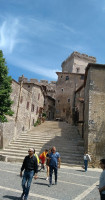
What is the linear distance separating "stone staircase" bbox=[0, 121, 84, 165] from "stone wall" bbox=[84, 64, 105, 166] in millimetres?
1765

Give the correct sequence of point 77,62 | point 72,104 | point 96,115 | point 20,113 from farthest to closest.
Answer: point 77,62 < point 72,104 < point 20,113 < point 96,115

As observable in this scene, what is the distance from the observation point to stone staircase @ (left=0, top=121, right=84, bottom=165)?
15767mm

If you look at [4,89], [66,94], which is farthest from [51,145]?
[66,94]

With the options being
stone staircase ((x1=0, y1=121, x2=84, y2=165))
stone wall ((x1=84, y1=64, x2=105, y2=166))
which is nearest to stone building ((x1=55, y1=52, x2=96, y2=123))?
stone staircase ((x1=0, y1=121, x2=84, y2=165))

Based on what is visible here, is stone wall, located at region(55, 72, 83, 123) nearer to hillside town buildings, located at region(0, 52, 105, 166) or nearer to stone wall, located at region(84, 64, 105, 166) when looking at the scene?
hillside town buildings, located at region(0, 52, 105, 166)

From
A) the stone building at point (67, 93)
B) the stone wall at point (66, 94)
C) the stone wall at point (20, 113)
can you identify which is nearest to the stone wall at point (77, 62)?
the stone building at point (67, 93)

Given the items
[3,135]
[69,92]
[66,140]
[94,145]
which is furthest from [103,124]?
[69,92]

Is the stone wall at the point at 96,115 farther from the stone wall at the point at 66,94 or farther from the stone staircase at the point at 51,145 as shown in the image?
the stone wall at the point at 66,94

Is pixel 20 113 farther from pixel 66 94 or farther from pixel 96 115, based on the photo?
pixel 66 94

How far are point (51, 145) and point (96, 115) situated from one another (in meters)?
6.48

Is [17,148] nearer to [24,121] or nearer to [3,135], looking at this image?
[3,135]

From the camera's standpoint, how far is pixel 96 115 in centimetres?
1569

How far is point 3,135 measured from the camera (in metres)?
19.8

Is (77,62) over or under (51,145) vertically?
over
